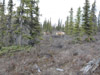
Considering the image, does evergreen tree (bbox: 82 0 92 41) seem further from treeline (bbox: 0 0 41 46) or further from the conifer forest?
treeline (bbox: 0 0 41 46)

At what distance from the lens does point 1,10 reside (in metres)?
21.5

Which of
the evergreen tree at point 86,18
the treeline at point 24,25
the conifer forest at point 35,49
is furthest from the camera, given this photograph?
the evergreen tree at point 86,18

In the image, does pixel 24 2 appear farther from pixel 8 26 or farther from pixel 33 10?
pixel 8 26

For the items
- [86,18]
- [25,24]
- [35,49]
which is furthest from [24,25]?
[86,18]

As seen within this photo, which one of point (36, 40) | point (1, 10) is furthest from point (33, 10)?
point (1, 10)

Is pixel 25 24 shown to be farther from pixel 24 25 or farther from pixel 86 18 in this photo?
pixel 86 18

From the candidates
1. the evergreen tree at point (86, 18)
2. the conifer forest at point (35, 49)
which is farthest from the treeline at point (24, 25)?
the evergreen tree at point (86, 18)

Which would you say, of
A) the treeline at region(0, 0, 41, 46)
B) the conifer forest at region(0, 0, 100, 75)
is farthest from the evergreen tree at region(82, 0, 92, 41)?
the treeline at region(0, 0, 41, 46)

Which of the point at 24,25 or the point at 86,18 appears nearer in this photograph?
the point at 24,25

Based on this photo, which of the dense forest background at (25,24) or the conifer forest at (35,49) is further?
the dense forest background at (25,24)

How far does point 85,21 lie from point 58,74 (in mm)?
19117

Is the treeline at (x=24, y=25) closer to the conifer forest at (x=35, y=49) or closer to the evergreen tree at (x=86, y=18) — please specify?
the conifer forest at (x=35, y=49)

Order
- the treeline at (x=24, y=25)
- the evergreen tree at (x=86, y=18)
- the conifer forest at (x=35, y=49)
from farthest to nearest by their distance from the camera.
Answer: the evergreen tree at (x=86, y=18)
the treeline at (x=24, y=25)
the conifer forest at (x=35, y=49)

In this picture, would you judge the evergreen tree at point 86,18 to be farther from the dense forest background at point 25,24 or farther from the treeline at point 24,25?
the treeline at point 24,25
